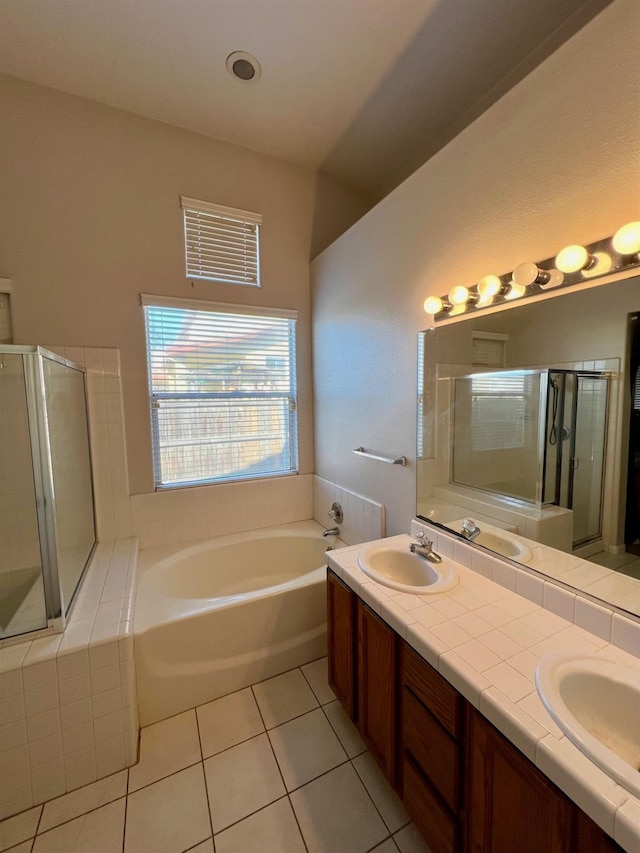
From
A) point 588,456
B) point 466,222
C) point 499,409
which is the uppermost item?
point 466,222

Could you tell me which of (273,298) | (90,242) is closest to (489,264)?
(273,298)

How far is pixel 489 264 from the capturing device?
1.37m

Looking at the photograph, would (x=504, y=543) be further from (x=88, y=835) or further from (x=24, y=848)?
(x=24, y=848)

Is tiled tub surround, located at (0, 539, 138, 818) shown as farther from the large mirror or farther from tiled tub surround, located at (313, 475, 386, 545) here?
the large mirror

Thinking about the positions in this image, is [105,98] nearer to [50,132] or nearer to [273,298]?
[50,132]

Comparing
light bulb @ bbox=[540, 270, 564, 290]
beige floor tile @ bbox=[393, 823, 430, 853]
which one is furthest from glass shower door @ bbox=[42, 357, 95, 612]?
light bulb @ bbox=[540, 270, 564, 290]

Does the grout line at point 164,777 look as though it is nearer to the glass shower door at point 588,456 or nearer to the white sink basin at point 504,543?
the white sink basin at point 504,543

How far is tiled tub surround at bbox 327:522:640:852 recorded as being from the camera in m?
0.63

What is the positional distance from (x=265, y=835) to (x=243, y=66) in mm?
3359

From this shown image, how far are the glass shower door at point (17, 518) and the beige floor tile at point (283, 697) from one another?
1072 millimetres

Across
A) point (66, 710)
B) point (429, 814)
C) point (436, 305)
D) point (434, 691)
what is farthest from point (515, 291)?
point (66, 710)

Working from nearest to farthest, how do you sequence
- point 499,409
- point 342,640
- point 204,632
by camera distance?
point 499,409 → point 342,640 → point 204,632

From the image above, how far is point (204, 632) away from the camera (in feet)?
5.61

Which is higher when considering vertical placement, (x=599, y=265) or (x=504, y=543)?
(x=599, y=265)
